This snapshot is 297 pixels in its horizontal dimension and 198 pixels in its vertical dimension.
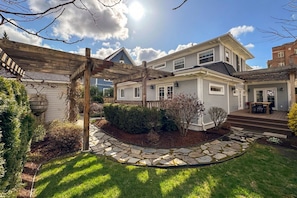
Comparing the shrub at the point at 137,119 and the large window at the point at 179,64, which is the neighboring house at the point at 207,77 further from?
the shrub at the point at 137,119

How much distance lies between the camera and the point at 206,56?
1050 centimetres

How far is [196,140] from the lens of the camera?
623 cm

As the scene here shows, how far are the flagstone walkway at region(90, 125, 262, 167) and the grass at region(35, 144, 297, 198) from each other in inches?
12.7

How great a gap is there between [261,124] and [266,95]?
21.1 ft

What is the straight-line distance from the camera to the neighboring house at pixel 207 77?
25.3 feet

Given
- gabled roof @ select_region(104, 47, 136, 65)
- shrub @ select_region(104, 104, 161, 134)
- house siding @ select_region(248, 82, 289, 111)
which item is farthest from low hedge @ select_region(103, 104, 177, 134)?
gabled roof @ select_region(104, 47, 136, 65)

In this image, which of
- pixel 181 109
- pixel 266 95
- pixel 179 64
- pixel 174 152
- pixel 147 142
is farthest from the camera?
pixel 266 95

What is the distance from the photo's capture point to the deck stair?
279 inches

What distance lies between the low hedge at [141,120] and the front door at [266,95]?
35.8ft

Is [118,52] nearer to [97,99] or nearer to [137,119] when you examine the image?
[97,99]

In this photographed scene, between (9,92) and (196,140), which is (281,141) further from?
(9,92)

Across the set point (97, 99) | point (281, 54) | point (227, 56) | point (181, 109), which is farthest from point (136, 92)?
point (281, 54)

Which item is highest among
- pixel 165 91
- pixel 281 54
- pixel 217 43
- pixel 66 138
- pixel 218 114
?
pixel 281 54

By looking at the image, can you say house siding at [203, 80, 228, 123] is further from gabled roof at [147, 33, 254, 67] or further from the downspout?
gabled roof at [147, 33, 254, 67]
